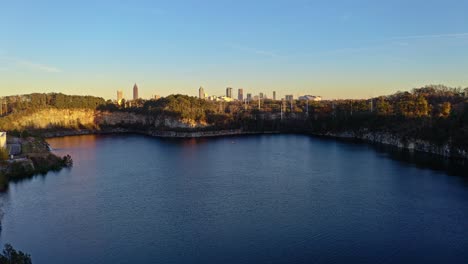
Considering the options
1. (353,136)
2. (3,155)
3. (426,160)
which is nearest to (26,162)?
(3,155)

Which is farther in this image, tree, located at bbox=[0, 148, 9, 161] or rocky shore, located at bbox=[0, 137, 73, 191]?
tree, located at bbox=[0, 148, 9, 161]

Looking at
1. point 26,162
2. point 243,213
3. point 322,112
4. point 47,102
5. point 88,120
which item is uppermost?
point 47,102

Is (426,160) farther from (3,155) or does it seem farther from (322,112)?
(322,112)

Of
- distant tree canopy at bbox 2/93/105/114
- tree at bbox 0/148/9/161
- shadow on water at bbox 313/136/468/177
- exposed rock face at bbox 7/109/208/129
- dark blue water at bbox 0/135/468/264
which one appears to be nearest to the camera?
dark blue water at bbox 0/135/468/264

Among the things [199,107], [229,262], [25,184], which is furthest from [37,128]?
[229,262]

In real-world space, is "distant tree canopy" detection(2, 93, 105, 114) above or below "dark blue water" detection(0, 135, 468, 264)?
above

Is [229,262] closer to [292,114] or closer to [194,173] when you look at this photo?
[194,173]

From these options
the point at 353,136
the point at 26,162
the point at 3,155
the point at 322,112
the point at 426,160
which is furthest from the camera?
the point at 322,112

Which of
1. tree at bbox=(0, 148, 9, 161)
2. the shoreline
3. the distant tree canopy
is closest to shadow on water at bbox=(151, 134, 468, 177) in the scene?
the shoreline

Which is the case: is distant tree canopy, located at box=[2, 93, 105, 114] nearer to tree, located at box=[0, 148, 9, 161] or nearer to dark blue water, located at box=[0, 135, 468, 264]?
tree, located at box=[0, 148, 9, 161]
